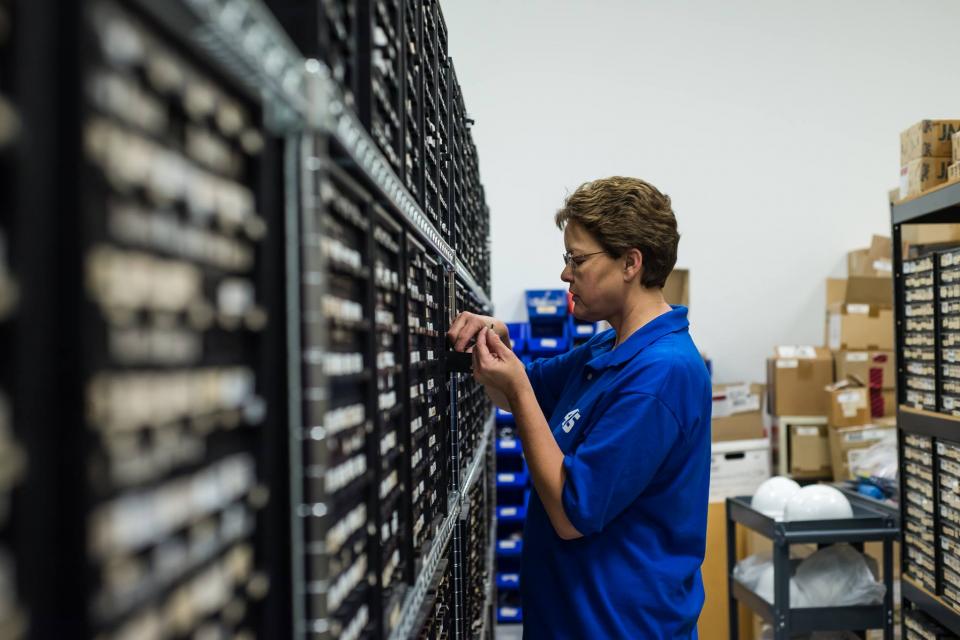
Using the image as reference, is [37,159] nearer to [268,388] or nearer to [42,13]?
[42,13]

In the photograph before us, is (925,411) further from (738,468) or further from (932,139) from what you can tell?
(738,468)

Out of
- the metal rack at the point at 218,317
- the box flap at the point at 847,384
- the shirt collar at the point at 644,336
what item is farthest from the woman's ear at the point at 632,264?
the box flap at the point at 847,384

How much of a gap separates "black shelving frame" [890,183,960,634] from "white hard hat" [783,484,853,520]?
0.26 metres

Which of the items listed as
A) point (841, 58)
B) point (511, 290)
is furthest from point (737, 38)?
point (511, 290)

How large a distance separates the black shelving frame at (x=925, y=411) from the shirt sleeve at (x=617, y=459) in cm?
149

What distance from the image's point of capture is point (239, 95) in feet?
1.72

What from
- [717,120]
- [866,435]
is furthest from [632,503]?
[717,120]

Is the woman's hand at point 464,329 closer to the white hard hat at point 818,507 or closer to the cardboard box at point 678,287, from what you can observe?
the white hard hat at point 818,507

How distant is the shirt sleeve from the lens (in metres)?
1.40

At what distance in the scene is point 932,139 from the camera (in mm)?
2576

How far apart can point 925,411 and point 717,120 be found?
379cm

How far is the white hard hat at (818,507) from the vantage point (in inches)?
115

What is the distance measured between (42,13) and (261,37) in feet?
0.61

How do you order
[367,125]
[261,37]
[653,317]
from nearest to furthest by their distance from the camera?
1. [261,37]
2. [367,125]
3. [653,317]
